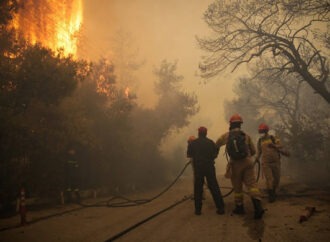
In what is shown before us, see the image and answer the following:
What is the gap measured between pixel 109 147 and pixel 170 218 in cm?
963

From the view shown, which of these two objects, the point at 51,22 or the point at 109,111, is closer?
the point at 109,111

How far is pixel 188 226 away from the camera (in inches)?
243

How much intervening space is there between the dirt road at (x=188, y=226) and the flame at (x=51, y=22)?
20.3 m

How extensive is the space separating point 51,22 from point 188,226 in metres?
32.0

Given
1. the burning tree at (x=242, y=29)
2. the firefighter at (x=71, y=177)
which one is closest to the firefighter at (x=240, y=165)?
the firefighter at (x=71, y=177)

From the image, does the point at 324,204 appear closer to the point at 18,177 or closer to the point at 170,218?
the point at 170,218

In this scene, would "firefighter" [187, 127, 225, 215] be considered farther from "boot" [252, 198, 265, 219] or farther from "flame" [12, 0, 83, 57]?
"flame" [12, 0, 83, 57]

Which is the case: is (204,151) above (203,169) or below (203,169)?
above

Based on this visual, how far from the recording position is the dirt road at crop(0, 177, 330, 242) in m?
5.21

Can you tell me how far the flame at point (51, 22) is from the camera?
2768 cm

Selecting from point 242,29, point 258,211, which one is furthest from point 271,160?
point 242,29

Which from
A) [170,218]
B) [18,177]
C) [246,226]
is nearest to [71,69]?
[18,177]

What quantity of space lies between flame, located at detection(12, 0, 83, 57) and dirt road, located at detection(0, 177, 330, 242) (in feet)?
66.7

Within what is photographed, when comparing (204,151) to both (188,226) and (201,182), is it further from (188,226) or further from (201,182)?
(188,226)
